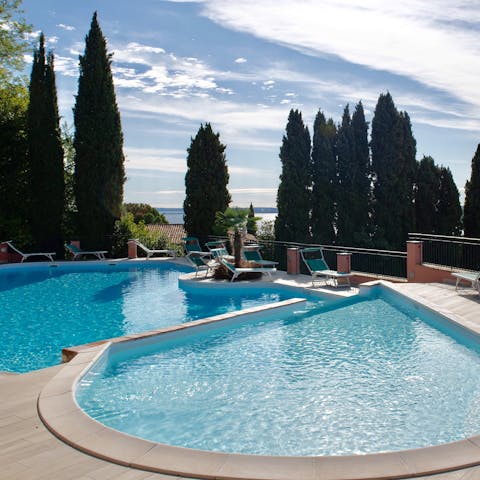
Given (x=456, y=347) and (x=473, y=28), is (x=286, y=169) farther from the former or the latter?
(x=456, y=347)

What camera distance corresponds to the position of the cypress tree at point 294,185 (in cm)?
2386

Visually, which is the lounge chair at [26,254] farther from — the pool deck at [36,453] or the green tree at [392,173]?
the green tree at [392,173]

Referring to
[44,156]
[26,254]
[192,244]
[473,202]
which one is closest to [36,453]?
[192,244]

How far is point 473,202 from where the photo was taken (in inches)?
838

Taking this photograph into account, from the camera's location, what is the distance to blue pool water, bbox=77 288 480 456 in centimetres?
477

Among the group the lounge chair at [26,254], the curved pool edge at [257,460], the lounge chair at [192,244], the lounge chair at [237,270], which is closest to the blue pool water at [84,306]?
the lounge chair at [237,270]

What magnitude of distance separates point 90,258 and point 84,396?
53.1ft

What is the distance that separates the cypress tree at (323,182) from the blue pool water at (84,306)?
29.9 feet

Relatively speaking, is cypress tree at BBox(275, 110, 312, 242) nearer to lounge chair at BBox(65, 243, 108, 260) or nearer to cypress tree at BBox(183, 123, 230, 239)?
cypress tree at BBox(183, 123, 230, 239)

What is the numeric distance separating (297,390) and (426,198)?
20913mm

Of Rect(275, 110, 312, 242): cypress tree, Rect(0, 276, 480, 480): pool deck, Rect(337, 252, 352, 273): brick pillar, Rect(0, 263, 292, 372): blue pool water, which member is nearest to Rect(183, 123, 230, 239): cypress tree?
Rect(275, 110, 312, 242): cypress tree

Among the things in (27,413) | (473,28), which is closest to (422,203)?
(473,28)

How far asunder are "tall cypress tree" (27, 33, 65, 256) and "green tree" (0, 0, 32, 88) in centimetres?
377

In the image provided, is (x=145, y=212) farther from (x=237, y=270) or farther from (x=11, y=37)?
(x=237, y=270)
